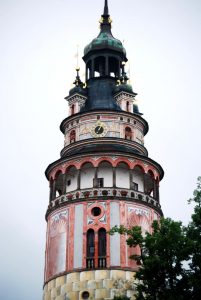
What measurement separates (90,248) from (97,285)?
262 cm

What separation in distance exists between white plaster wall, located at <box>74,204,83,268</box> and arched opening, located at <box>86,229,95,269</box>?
0.47 meters

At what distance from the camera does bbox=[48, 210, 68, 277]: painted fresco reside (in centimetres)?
3847

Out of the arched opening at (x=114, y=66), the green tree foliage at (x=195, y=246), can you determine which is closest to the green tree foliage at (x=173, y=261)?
the green tree foliage at (x=195, y=246)

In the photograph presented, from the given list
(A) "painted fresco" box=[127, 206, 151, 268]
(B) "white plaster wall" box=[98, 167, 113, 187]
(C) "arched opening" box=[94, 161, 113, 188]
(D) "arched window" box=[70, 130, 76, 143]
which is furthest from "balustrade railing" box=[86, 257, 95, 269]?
(D) "arched window" box=[70, 130, 76, 143]

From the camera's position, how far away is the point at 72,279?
122 ft

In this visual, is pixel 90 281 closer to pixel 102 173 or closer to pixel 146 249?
pixel 102 173

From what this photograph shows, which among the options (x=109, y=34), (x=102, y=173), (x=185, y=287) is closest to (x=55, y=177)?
(x=102, y=173)

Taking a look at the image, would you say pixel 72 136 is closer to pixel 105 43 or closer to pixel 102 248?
pixel 105 43

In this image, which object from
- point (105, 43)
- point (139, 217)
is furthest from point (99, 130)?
point (105, 43)

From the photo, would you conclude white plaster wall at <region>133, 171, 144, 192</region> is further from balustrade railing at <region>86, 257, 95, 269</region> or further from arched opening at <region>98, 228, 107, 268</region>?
balustrade railing at <region>86, 257, 95, 269</region>

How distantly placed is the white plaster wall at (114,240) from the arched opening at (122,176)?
196 cm

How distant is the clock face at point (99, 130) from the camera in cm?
4322

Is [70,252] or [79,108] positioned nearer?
[70,252]

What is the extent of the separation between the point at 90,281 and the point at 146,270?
11813 mm
